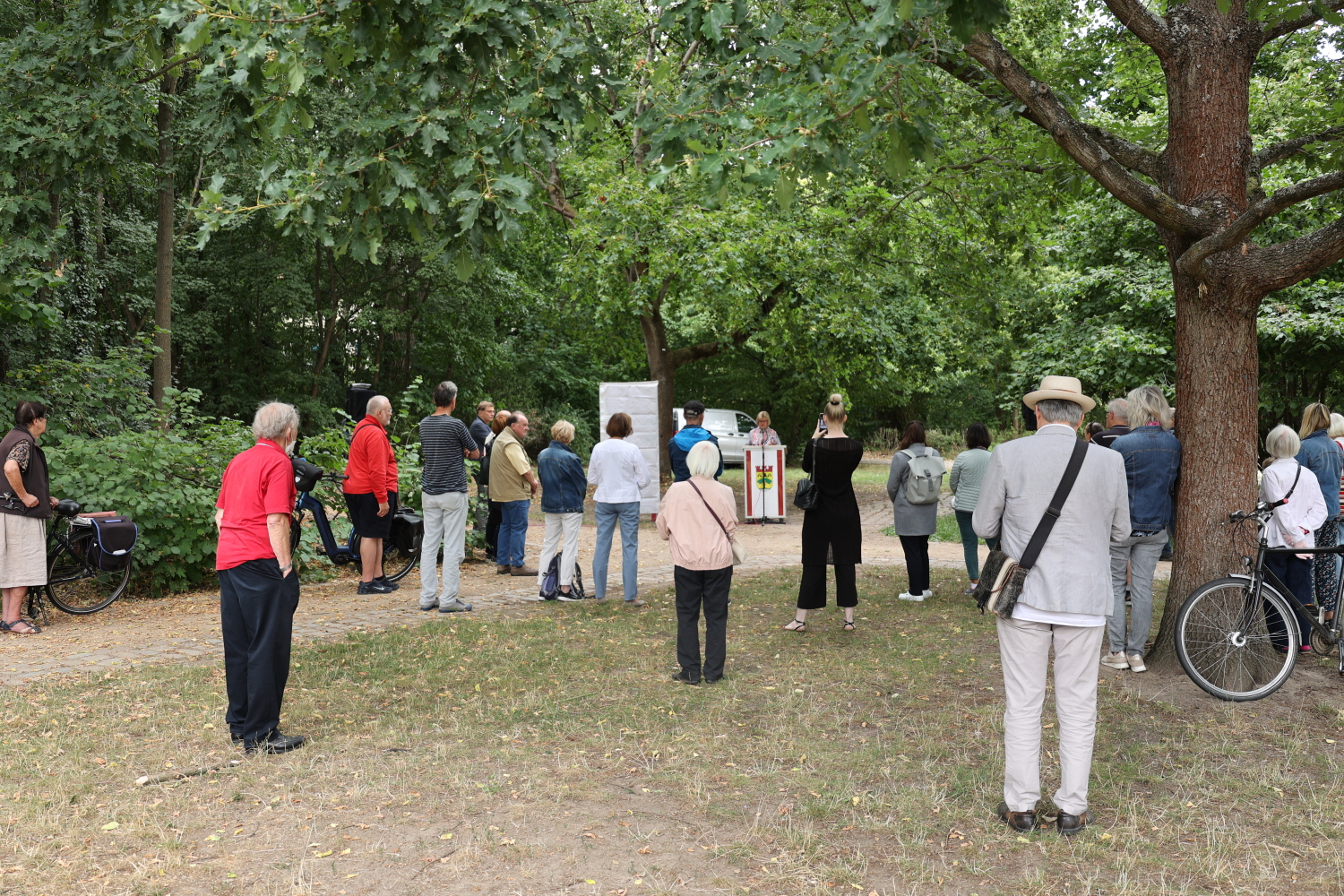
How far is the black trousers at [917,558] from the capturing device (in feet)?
32.3

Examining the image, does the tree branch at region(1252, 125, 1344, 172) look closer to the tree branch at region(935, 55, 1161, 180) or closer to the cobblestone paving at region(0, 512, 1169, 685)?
the tree branch at region(935, 55, 1161, 180)

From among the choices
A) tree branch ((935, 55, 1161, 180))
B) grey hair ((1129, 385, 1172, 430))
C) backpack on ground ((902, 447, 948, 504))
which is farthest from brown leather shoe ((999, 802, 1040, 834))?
backpack on ground ((902, 447, 948, 504))

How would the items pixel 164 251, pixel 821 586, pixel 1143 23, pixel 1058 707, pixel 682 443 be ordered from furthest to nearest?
pixel 164 251, pixel 682 443, pixel 821 586, pixel 1143 23, pixel 1058 707

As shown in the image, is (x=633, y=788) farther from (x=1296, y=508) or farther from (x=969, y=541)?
(x=969, y=541)

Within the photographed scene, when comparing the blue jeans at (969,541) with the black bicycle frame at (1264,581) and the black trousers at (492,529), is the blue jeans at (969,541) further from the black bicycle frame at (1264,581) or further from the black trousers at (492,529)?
the black trousers at (492,529)

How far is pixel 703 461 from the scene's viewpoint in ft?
22.6

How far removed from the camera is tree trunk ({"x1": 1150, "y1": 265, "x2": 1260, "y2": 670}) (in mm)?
6430

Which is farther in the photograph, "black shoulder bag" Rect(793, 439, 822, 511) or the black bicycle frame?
"black shoulder bag" Rect(793, 439, 822, 511)

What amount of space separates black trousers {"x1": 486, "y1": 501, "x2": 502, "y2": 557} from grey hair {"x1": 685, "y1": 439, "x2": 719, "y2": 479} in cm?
546

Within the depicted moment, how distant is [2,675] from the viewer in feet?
22.9

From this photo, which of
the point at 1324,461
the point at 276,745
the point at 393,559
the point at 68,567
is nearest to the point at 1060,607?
the point at 276,745

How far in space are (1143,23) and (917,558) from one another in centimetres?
504

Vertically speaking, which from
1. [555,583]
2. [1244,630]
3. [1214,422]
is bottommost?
[555,583]

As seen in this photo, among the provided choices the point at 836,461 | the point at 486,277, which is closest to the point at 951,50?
the point at 836,461
